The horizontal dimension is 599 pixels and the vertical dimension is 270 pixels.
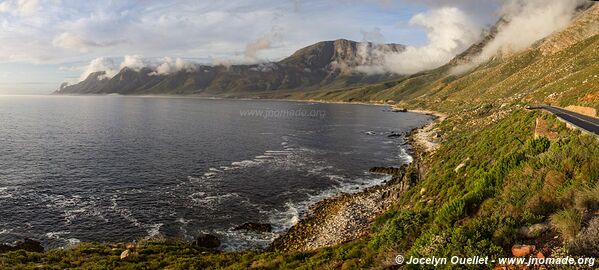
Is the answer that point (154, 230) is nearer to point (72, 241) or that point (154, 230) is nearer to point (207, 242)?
point (207, 242)

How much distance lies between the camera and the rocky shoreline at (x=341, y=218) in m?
34.9

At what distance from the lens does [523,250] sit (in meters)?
9.82

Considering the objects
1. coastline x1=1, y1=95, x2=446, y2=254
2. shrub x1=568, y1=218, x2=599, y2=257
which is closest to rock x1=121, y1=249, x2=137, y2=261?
coastline x1=1, y1=95, x2=446, y2=254

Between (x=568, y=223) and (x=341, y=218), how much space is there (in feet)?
102

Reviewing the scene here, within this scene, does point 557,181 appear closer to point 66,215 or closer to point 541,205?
point 541,205

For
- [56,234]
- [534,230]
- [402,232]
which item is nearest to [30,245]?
[56,234]

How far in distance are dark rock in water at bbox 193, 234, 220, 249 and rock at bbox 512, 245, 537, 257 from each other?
1164 inches

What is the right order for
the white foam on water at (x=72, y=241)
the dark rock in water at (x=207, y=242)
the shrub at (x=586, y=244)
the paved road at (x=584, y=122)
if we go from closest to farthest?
the shrub at (x=586, y=244), the paved road at (x=584, y=122), the dark rock in water at (x=207, y=242), the white foam on water at (x=72, y=241)

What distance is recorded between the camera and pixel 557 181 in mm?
14297

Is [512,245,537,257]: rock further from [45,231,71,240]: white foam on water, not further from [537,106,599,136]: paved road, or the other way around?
[45,231,71,240]: white foam on water

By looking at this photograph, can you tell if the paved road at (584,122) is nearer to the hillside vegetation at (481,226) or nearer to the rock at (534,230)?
the hillside vegetation at (481,226)

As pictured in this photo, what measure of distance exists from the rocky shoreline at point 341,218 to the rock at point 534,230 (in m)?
23.3

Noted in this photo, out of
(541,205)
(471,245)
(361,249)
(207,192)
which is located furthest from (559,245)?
(207,192)

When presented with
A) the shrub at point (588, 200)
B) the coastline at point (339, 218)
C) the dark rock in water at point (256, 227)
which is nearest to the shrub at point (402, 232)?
the shrub at point (588, 200)
